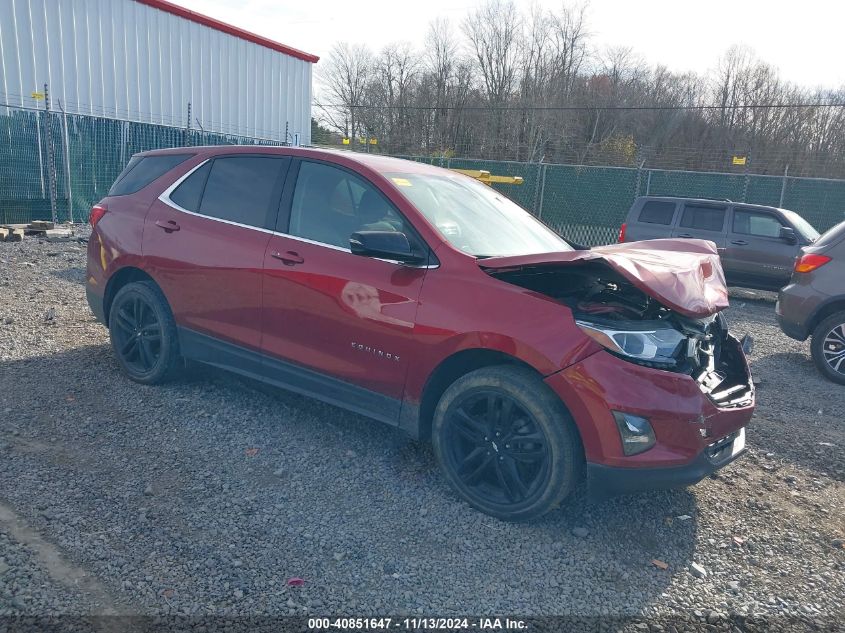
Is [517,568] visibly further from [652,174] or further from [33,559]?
[652,174]

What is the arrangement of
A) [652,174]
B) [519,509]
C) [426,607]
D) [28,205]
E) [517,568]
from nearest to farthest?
[426,607] → [517,568] → [519,509] → [28,205] → [652,174]

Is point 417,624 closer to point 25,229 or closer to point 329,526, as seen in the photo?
point 329,526

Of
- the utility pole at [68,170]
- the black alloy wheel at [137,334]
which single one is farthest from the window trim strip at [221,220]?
the utility pole at [68,170]

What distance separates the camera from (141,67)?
19578 mm

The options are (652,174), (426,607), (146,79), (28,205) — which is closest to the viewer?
(426,607)

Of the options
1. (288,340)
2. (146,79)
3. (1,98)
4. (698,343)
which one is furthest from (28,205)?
(698,343)

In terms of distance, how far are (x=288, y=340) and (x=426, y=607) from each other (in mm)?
1937

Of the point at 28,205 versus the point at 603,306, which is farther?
the point at 28,205

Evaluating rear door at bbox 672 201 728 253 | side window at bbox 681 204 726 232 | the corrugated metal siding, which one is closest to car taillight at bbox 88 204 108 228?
rear door at bbox 672 201 728 253

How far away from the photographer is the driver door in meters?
3.65

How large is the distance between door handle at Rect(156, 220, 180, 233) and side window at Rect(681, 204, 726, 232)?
9.83 metres

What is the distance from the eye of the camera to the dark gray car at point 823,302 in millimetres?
6461

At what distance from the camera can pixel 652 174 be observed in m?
16.0

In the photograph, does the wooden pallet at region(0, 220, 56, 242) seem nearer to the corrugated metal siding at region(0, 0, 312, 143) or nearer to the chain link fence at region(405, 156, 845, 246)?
the corrugated metal siding at region(0, 0, 312, 143)
